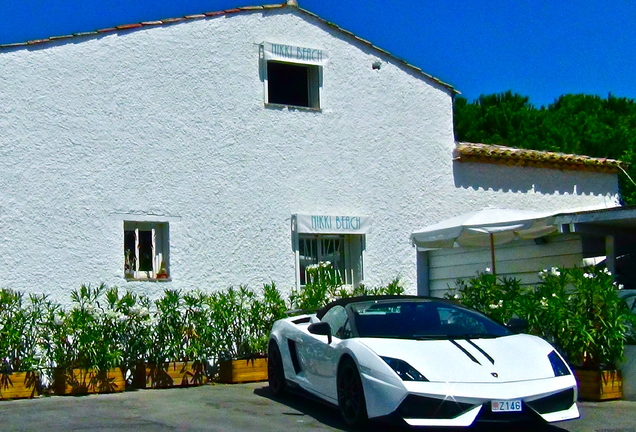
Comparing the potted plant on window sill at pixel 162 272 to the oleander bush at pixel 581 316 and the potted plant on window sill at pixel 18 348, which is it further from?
the oleander bush at pixel 581 316

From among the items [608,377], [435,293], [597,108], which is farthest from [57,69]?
[597,108]

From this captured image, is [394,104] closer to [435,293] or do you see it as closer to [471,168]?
[471,168]

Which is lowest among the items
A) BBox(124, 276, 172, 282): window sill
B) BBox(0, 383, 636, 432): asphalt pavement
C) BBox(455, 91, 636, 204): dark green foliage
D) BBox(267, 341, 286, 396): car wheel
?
BBox(0, 383, 636, 432): asphalt pavement

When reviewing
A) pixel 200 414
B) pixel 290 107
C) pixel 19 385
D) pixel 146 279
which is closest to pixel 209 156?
pixel 290 107

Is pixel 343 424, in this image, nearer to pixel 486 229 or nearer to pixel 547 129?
pixel 486 229

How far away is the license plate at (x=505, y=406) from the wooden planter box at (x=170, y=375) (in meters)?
5.95

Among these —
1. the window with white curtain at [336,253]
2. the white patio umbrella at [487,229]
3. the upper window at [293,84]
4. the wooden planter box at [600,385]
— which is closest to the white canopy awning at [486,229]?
the white patio umbrella at [487,229]

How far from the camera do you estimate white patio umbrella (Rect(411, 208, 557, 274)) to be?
12406 millimetres

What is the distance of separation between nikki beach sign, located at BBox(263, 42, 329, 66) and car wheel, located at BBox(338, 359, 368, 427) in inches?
288

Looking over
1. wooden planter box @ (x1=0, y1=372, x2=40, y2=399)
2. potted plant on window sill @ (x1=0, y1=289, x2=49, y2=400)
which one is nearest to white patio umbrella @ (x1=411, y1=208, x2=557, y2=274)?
potted plant on window sill @ (x1=0, y1=289, x2=49, y2=400)

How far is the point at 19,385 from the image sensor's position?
1065 cm

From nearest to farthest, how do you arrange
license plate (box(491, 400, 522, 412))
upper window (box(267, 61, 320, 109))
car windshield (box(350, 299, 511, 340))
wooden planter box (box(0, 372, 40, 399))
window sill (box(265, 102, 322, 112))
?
license plate (box(491, 400, 522, 412)) → car windshield (box(350, 299, 511, 340)) → wooden planter box (box(0, 372, 40, 399)) → window sill (box(265, 102, 322, 112)) → upper window (box(267, 61, 320, 109))

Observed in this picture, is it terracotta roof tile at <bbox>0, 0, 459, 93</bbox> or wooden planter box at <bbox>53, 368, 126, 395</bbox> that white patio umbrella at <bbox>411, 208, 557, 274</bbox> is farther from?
wooden planter box at <bbox>53, 368, 126, 395</bbox>

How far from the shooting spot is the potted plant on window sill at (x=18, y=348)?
34.7 feet
